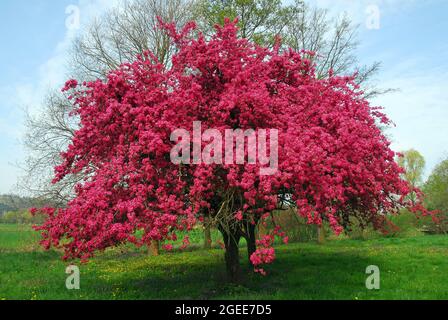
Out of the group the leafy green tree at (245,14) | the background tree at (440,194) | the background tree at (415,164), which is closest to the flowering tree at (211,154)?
the leafy green tree at (245,14)

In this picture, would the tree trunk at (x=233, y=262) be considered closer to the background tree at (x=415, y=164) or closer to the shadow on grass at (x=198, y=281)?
the shadow on grass at (x=198, y=281)

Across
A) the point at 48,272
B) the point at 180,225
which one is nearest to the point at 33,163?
the point at 48,272

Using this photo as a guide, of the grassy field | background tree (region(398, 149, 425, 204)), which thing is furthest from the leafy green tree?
background tree (region(398, 149, 425, 204))

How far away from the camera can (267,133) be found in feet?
33.8

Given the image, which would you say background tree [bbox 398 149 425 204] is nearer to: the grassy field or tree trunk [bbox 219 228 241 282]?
the grassy field

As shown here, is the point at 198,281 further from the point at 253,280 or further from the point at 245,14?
the point at 245,14

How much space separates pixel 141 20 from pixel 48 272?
19.0 metres

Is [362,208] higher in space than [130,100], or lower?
lower

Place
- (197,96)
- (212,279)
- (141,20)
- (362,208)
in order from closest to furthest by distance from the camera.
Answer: (197,96), (362,208), (212,279), (141,20)

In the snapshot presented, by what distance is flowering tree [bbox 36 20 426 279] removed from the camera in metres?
9.78

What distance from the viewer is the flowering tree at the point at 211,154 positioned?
9.78 metres

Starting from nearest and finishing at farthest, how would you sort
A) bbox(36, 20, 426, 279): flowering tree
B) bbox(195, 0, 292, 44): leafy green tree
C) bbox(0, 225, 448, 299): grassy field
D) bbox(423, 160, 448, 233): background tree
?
bbox(36, 20, 426, 279): flowering tree, bbox(0, 225, 448, 299): grassy field, bbox(195, 0, 292, 44): leafy green tree, bbox(423, 160, 448, 233): background tree

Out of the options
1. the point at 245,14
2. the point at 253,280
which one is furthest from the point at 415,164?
the point at 253,280
